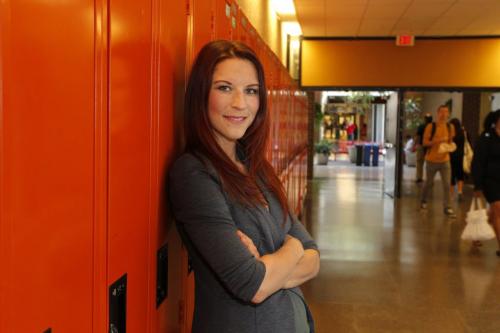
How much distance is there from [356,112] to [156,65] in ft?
76.9

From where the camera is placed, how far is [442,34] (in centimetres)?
1048

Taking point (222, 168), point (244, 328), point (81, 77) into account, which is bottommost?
point (244, 328)

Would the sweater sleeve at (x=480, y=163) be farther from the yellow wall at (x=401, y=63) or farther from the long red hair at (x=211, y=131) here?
the yellow wall at (x=401, y=63)

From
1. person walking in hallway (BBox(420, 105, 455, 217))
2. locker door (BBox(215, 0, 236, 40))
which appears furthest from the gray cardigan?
person walking in hallway (BBox(420, 105, 455, 217))

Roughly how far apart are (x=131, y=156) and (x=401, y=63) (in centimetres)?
1055

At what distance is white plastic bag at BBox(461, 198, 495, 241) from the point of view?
18.4ft

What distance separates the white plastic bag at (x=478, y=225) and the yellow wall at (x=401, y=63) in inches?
223

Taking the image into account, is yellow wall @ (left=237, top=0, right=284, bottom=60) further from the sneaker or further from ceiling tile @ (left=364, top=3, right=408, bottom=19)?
the sneaker

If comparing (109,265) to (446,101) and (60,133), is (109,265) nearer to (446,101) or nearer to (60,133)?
(60,133)

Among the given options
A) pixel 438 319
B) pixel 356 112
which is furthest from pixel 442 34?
pixel 356 112

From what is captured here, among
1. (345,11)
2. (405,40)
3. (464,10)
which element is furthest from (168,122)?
(405,40)

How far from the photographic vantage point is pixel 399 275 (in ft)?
16.4

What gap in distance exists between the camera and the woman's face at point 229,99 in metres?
1.44

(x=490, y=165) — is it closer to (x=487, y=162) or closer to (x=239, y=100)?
(x=487, y=162)
